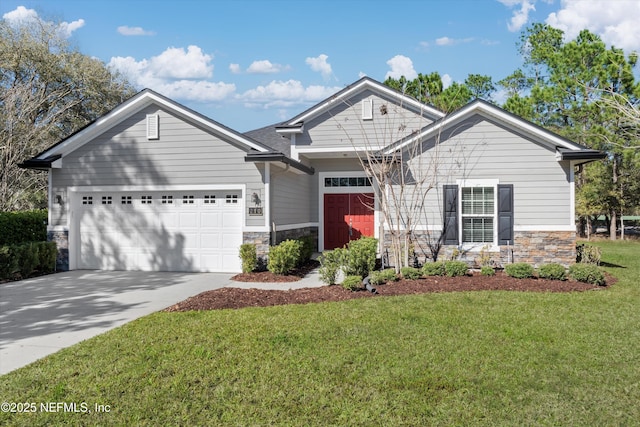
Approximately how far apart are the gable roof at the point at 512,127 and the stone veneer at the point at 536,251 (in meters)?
1.87

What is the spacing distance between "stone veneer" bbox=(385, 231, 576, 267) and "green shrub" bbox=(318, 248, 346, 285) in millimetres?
3071

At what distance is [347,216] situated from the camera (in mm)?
15375

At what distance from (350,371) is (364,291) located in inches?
158

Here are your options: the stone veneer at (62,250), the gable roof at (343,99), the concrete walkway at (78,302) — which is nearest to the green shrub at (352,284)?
the concrete walkway at (78,302)

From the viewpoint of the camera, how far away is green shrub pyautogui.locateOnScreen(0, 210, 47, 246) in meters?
12.1

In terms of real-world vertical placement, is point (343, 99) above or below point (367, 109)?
above

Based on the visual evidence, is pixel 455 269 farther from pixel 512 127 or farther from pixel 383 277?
pixel 512 127

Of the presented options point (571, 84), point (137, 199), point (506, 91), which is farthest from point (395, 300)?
point (506, 91)

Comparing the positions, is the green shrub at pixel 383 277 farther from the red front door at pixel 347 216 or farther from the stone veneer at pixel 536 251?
the red front door at pixel 347 216

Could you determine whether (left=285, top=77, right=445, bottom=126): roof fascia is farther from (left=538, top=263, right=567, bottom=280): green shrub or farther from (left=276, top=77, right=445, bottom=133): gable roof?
(left=538, top=263, right=567, bottom=280): green shrub

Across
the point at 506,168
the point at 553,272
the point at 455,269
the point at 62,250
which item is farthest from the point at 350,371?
the point at 62,250

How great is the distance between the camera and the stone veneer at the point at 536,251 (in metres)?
10.6

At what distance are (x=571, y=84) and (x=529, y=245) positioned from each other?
488 inches

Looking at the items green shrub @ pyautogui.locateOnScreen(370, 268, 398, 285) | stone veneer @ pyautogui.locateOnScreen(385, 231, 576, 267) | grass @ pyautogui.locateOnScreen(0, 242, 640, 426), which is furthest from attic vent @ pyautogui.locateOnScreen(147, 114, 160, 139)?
stone veneer @ pyautogui.locateOnScreen(385, 231, 576, 267)
